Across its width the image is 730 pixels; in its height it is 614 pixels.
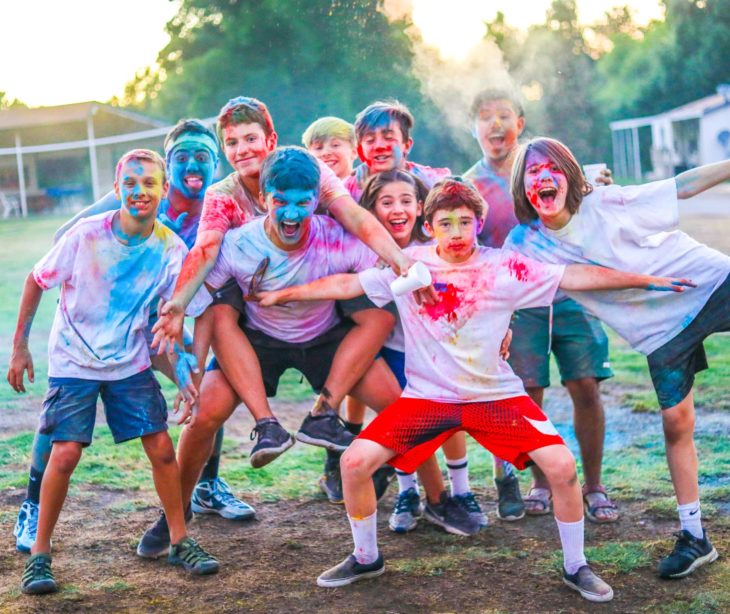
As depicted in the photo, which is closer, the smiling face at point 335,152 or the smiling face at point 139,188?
the smiling face at point 139,188

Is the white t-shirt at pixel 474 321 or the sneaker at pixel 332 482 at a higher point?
the white t-shirt at pixel 474 321

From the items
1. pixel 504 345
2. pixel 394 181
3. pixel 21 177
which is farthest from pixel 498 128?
pixel 21 177

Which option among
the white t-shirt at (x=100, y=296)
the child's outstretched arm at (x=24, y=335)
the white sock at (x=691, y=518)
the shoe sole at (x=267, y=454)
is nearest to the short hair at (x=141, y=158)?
the white t-shirt at (x=100, y=296)

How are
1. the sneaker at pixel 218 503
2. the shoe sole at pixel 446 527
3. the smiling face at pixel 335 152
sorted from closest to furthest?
the shoe sole at pixel 446 527 < the sneaker at pixel 218 503 < the smiling face at pixel 335 152

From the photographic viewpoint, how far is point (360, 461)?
338 cm

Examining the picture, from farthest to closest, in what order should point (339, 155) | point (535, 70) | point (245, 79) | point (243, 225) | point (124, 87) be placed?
point (124, 87)
point (535, 70)
point (245, 79)
point (339, 155)
point (243, 225)

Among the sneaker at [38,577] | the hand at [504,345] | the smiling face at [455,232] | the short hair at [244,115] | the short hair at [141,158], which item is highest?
the short hair at [244,115]

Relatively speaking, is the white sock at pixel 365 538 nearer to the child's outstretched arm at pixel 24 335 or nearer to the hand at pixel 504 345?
the hand at pixel 504 345

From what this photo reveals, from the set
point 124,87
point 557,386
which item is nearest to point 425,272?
point 557,386

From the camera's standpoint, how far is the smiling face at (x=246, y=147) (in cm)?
390

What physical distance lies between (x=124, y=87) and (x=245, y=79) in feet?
29.0

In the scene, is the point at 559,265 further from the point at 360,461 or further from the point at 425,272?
the point at 360,461

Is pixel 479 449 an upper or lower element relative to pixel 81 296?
lower

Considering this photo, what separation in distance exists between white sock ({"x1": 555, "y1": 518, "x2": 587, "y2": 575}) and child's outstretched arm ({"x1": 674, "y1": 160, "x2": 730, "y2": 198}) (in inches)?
48.3
